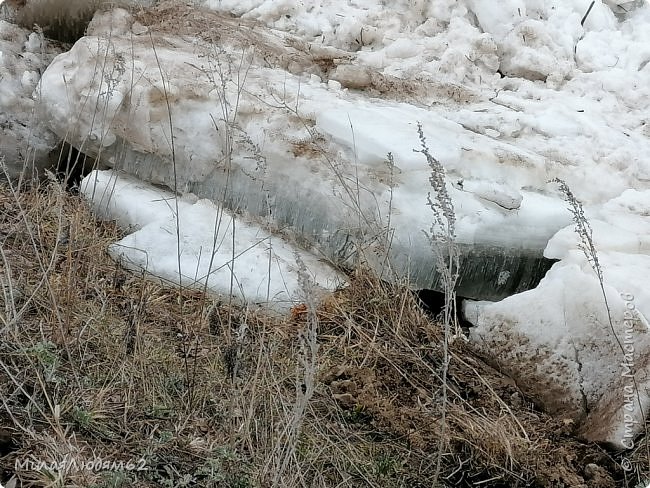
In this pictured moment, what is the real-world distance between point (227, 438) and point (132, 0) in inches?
111

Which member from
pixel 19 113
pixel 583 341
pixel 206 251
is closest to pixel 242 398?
pixel 206 251

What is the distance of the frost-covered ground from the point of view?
2.29 metres

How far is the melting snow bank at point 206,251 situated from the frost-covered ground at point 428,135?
30 millimetres

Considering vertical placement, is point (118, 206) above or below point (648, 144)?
below

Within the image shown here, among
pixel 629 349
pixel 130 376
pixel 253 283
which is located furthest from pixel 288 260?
pixel 629 349

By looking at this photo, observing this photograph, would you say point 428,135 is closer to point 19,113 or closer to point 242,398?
point 242,398

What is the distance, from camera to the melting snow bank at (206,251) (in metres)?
2.50

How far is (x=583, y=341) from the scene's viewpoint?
221 cm

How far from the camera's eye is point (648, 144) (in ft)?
9.95

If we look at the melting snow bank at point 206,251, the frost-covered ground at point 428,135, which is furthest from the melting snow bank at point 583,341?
the melting snow bank at point 206,251

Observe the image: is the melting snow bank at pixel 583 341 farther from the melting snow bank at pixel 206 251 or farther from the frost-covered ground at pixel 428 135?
the melting snow bank at pixel 206 251

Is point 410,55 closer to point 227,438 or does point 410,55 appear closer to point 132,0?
point 132,0

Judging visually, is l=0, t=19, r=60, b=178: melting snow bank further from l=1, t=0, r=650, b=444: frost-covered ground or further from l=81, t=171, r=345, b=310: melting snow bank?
l=81, t=171, r=345, b=310: melting snow bank

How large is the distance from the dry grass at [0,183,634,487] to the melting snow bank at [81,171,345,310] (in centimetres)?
10
